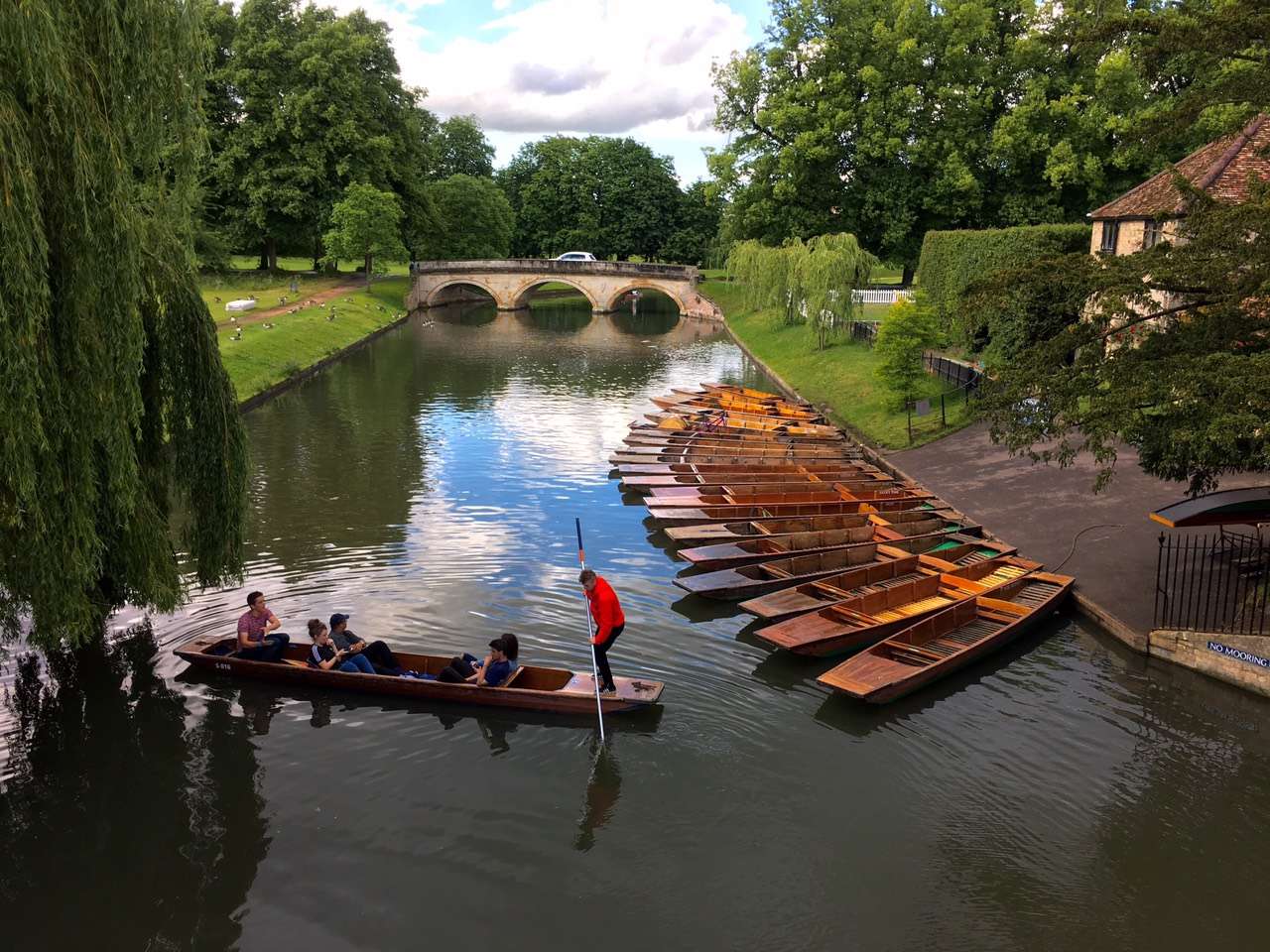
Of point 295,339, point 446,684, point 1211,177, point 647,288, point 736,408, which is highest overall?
point 1211,177

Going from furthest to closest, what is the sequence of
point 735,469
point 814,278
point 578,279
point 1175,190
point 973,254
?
point 578,279 < point 814,278 < point 973,254 < point 1175,190 < point 735,469

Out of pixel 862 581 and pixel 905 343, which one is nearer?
pixel 862 581

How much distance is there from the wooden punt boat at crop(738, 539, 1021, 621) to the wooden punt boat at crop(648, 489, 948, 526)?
2.53 meters

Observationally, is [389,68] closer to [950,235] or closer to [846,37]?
[846,37]

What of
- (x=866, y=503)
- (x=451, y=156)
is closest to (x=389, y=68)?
(x=451, y=156)

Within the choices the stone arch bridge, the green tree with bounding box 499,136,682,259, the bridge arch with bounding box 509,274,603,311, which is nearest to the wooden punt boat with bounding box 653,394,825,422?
the stone arch bridge

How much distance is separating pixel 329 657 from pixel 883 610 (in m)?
7.87

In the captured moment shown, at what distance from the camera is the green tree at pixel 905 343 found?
25.4m

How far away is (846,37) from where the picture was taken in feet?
154

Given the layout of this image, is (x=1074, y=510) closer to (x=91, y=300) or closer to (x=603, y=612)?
(x=603, y=612)

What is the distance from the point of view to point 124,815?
9414 mm

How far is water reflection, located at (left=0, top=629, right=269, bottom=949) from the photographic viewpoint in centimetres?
803

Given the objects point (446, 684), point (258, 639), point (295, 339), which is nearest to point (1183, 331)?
point (446, 684)

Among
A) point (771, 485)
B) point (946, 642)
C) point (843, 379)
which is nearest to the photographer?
point (946, 642)
